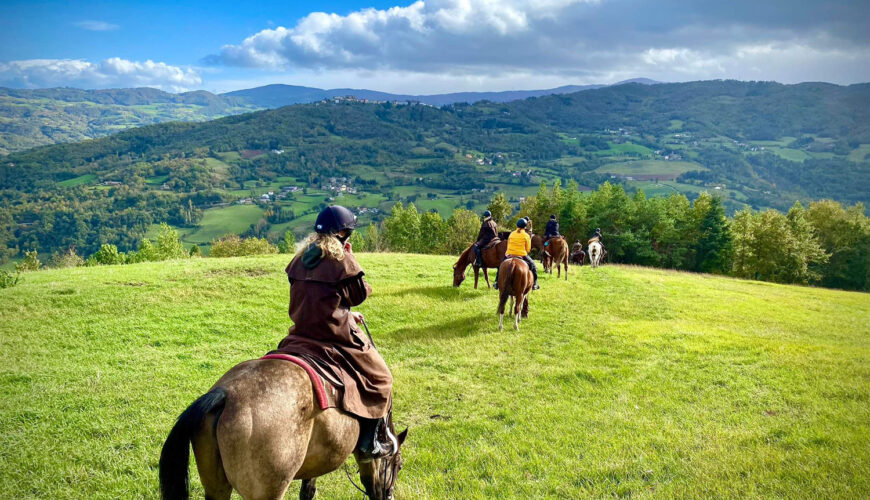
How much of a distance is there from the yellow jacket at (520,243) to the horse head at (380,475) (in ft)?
32.1

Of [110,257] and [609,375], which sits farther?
[110,257]

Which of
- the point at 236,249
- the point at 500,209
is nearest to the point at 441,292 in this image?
the point at 236,249

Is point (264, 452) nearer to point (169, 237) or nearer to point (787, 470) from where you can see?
point (787, 470)

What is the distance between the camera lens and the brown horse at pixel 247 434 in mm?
3490

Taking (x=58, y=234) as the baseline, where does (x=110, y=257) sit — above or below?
above

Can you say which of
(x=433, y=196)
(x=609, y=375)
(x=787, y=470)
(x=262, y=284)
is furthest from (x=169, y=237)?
(x=433, y=196)

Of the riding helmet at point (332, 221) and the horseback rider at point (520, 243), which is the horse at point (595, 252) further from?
the riding helmet at point (332, 221)

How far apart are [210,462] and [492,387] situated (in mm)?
7131

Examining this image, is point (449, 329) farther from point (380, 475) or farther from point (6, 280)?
point (6, 280)

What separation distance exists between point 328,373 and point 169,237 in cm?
5408

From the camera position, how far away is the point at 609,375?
1027 centimetres

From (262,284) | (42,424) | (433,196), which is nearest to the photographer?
(42,424)

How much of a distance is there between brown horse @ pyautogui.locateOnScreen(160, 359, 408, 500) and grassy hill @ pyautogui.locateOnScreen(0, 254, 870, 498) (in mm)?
2664

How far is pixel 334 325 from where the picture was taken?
480 centimetres
